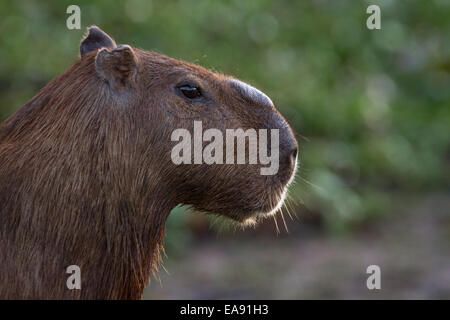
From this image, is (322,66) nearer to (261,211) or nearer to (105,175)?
(261,211)

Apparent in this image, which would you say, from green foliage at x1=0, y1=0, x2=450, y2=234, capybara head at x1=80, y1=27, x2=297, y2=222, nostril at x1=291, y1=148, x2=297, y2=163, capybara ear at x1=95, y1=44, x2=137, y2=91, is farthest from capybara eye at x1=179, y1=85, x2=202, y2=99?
green foliage at x1=0, y1=0, x2=450, y2=234

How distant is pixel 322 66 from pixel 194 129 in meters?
7.08

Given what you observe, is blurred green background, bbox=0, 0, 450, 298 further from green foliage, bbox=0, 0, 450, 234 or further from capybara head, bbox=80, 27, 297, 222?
capybara head, bbox=80, 27, 297, 222

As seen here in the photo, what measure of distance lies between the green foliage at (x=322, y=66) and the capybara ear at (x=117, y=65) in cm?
468

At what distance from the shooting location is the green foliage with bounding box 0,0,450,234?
28.5 feet

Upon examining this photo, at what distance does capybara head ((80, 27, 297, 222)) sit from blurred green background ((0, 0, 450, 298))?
10.7ft

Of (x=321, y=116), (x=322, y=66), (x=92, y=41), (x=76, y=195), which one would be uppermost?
(x=322, y=66)

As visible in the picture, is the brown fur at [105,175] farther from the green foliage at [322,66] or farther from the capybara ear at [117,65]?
the green foliage at [322,66]

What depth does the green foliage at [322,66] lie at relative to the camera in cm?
867

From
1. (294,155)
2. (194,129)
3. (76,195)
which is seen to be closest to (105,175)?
(76,195)

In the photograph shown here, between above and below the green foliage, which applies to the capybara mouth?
below

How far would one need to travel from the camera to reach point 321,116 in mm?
9555

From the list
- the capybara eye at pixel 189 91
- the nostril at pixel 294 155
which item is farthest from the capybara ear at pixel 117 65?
the nostril at pixel 294 155
